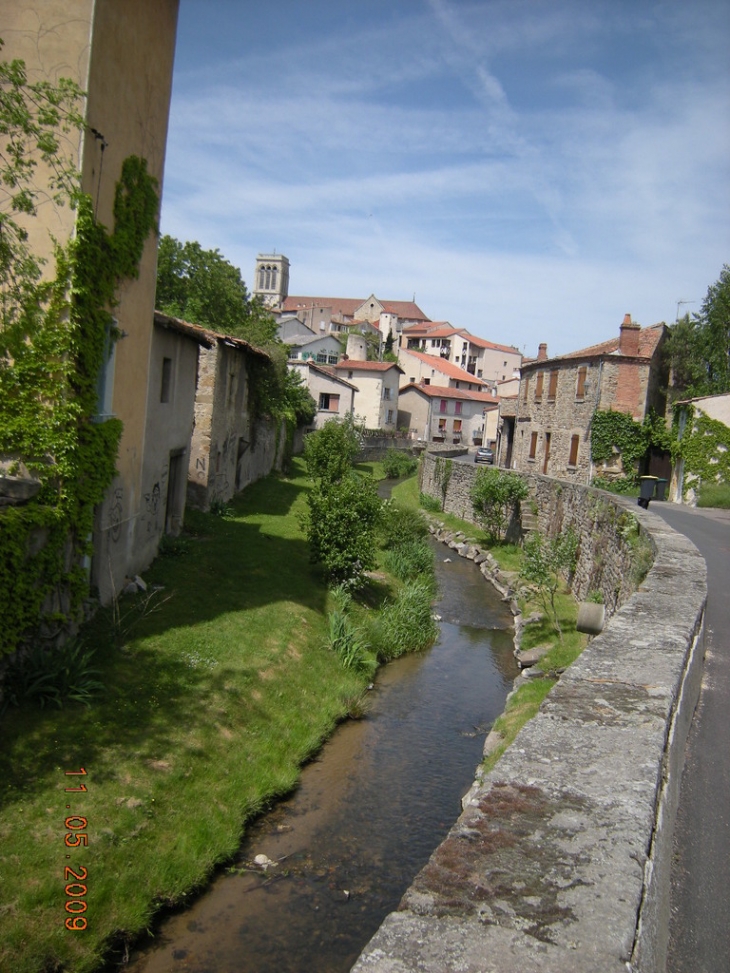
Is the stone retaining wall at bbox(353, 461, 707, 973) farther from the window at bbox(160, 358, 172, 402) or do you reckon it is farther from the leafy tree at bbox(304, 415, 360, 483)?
the leafy tree at bbox(304, 415, 360, 483)

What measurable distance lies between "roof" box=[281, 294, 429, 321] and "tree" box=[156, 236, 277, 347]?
8253 cm

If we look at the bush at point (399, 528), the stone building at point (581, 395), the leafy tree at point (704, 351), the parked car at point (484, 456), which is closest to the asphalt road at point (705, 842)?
the bush at point (399, 528)

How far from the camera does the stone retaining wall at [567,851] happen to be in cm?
203

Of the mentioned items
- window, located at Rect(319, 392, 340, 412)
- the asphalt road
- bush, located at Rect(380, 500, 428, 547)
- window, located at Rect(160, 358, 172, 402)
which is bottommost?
bush, located at Rect(380, 500, 428, 547)

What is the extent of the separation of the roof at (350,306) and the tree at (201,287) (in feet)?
271

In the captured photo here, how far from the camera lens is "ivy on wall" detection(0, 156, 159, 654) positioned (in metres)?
8.71

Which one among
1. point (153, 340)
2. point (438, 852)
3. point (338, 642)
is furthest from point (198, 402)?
point (438, 852)

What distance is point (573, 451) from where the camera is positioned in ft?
110

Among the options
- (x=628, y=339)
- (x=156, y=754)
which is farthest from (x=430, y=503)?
(x=156, y=754)

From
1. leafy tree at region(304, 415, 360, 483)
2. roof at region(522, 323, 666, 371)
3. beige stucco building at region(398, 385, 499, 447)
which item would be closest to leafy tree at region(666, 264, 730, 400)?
roof at region(522, 323, 666, 371)

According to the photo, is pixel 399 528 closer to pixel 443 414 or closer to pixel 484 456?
pixel 484 456

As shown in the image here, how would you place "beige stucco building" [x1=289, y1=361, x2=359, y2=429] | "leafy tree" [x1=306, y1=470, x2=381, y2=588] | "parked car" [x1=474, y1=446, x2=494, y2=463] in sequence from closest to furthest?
"leafy tree" [x1=306, y1=470, x2=381, y2=588] < "parked car" [x1=474, y1=446, x2=494, y2=463] < "beige stucco building" [x1=289, y1=361, x2=359, y2=429]

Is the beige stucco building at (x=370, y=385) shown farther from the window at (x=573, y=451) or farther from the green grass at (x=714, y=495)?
the green grass at (x=714, y=495)

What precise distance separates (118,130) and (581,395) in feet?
87.5
